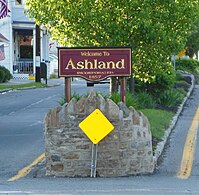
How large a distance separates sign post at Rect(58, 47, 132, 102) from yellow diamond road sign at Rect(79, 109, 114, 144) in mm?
1522

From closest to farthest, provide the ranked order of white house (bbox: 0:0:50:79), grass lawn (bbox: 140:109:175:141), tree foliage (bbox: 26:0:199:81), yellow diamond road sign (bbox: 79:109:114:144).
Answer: yellow diamond road sign (bbox: 79:109:114:144) → grass lawn (bbox: 140:109:175:141) → tree foliage (bbox: 26:0:199:81) → white house (bbox: 0:0:50:79)

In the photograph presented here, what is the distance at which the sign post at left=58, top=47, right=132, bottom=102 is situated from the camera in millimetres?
10617

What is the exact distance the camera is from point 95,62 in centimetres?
1077

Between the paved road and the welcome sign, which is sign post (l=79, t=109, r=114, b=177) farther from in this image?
the welcome sign

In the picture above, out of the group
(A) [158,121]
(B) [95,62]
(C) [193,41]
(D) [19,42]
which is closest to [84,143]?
(B) [95,62]

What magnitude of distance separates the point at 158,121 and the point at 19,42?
3800cm

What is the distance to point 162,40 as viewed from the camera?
13.9m

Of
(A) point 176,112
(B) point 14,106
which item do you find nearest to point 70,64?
(A) point 176,112

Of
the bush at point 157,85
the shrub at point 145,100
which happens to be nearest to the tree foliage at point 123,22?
the shrub at point 145,100

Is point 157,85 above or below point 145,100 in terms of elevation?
above

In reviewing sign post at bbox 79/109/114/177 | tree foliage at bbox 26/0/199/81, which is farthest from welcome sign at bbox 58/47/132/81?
tree foliage at bbox 26/0/199/81

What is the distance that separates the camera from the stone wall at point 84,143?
30.6ft

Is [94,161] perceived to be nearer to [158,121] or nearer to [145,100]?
[158,121]

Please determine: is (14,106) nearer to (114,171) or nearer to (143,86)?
(143,86)
